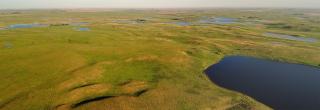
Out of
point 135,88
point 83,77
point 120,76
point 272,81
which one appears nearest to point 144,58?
point 120,76

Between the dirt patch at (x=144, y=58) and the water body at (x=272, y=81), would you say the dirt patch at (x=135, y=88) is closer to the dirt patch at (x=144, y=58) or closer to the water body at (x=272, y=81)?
the water body at (x=272, y=81)

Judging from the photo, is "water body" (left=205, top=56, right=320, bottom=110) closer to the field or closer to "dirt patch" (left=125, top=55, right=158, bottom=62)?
the field

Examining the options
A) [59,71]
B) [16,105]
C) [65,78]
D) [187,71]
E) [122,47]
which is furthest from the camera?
[122,47]

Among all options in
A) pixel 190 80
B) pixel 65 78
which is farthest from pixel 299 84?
pixel 65 78

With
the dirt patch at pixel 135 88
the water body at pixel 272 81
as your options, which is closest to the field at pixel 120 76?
the dirt patch at pixel 135 88

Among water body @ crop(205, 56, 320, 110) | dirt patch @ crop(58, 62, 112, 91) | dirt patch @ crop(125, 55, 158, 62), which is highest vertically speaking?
dirt patch @ crop(125, 55, 158, 62)

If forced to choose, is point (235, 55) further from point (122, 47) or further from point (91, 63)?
point (91, 63)

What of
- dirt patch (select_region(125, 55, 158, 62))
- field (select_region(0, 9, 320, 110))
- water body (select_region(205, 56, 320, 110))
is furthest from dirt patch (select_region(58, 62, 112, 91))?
water body (select_region(205, 56, 320, 110))

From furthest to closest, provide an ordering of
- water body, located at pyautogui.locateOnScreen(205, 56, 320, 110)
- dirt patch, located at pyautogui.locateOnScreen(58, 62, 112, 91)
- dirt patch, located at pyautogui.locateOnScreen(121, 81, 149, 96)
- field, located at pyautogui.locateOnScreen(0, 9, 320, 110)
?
dirt patch, located at pyautogui.locateOnScreen(58, 62, 112, 91) → dirt patch, located at pyautogui.locateOnScreen(121, 81, 149, 96) → water body, located at pyautogui.locateOnScreen(205, 56, 320, 110) → field, located at pyautogui.locateOnScreen(0, 9, 320, 110)
